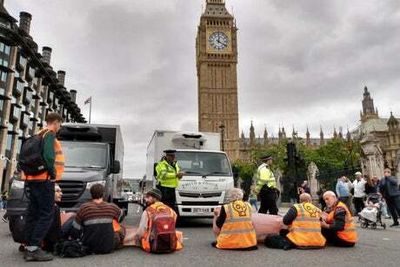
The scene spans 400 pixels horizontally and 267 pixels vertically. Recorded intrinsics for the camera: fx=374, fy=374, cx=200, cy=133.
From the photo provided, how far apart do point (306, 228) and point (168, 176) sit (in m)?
4.00

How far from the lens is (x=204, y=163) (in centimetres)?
1135

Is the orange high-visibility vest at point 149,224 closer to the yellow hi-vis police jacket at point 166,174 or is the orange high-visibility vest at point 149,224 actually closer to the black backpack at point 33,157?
the black backpack at point 33,157

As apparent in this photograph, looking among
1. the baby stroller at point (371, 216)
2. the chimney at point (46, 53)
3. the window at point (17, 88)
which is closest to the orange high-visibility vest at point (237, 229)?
the baby stroller at point (371, 216)

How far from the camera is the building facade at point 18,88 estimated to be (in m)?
41.1

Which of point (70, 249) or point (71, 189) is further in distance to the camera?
point (71, 189)

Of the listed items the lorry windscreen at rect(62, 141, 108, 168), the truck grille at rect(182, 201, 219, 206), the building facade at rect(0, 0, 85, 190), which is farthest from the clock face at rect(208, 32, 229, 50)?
the truck grille at rect(182, 201, 219, 206)

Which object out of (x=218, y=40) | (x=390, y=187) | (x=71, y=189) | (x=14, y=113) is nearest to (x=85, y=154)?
(x=71, y=189)

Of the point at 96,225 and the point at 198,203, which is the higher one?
the point at 198,203

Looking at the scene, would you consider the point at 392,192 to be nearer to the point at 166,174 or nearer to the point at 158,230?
the point at 166,174

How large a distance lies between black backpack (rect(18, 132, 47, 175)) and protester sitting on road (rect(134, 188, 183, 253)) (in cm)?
185

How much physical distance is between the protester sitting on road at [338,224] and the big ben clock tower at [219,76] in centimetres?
9138

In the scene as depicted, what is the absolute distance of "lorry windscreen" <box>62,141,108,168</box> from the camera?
31.7ft

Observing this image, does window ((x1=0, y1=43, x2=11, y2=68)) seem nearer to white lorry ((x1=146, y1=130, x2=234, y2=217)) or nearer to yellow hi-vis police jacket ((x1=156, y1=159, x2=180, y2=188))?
white lorry ((x1=146, y1=130, x2=234, y2=217))

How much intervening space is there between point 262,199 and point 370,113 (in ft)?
390
